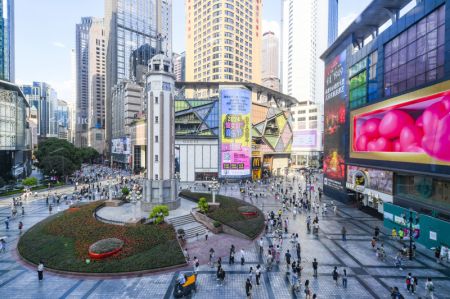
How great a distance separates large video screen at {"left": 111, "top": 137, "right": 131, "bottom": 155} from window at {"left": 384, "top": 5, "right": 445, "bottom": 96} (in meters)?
85.6

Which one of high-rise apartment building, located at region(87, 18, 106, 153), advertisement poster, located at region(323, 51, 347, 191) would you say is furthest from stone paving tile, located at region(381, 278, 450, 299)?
high-rise apartment building, located at region(87, 18, 106, 153)

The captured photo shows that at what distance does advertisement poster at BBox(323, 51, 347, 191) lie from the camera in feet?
144

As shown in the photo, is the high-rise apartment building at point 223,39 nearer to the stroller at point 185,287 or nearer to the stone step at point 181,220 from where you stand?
the stone step at point 181,220

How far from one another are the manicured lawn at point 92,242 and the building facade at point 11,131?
40.7 metres

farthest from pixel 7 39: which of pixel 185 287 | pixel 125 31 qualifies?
pixel 185 287

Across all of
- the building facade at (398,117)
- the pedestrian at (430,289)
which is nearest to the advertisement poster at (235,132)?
the building facade at (398,117)

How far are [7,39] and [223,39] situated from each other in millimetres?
143745

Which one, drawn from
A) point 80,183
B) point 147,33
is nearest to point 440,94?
point 80,183

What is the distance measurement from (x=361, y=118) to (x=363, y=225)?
592 inches

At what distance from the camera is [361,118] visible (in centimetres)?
3706

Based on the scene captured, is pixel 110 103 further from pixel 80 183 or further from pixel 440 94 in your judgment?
pixel 440 94

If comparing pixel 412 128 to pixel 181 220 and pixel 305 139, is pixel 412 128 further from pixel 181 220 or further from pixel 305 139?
pixel 305 139

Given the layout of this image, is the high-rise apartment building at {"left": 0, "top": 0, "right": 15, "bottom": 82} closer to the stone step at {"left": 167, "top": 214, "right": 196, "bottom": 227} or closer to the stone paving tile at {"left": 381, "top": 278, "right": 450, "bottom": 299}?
the stone step at {"left": 167, "top": 214, "right": 196, "bottom": 227}

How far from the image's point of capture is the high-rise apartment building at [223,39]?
9356cm
